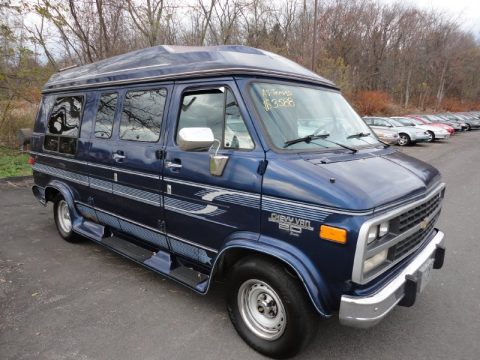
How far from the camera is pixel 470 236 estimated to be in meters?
5.70

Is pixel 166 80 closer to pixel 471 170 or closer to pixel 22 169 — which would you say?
pixel 22 169

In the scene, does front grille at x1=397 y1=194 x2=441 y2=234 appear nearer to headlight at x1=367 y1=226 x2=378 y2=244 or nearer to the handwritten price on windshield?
headlight at x1=367 y1=226 x2=378 y2=244

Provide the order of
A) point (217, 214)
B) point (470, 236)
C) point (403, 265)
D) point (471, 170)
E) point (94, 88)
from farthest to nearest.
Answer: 1. point (471, 170)
2. point (470, 236)
3. point (94, 88)
4. point (217, 214)
5. point (403, 265)

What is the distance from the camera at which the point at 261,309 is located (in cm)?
307

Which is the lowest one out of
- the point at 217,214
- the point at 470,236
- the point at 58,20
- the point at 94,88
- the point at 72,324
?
the point at 72,324

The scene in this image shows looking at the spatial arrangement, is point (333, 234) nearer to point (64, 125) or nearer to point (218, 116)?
point (218, 116)

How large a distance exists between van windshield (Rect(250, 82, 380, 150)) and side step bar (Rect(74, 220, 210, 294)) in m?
1.49

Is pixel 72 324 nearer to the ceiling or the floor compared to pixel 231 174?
nearer to the floor

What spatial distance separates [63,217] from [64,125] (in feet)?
4.82

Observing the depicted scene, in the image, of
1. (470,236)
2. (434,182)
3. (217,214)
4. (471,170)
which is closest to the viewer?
(217,214)

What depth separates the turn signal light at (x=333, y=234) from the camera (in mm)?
2400

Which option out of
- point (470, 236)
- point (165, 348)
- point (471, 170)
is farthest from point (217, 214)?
point (471, 170)

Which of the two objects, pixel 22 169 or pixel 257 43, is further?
pixel 257 43

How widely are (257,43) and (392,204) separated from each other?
28922mm
